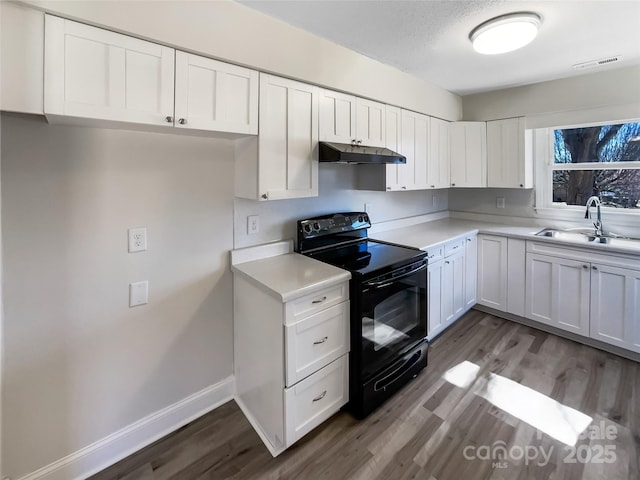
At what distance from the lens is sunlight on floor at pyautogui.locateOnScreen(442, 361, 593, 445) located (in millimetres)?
1912

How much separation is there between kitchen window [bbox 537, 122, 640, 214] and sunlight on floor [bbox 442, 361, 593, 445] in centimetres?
209

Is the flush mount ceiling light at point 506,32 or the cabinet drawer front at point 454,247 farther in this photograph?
the cabinet drawer front at point 454,247

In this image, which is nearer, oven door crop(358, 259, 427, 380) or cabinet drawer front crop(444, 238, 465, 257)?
oven door crop(358, 259, 427, 380)

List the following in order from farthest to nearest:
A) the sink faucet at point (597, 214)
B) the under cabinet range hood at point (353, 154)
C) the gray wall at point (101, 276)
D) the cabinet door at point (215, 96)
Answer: the sink faucet at point (597, 214), the under cabinet range hood at point (353, 154), the cabinet door at point (215, 96), the gray wall at point (101, 276)

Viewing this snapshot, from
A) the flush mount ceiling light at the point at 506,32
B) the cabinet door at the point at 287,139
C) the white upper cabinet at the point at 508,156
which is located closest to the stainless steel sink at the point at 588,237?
the white upper cabinet at the point at 508,156

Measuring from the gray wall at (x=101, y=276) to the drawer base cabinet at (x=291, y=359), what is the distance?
30 cm

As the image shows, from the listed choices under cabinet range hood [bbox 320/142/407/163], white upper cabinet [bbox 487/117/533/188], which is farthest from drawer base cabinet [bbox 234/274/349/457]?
white upper cabinet [bbox 487/117/533/188]

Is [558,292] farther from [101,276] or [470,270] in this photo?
[101,276]

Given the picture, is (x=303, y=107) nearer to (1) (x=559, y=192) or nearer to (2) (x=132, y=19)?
(2) (x=132, y=19)

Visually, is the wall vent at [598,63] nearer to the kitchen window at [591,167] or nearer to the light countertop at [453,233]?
the kitchen window at [591,167]

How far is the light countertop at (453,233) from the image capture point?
2.66m

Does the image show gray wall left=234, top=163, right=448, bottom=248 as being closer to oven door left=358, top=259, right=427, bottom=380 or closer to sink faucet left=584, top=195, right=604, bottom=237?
oven door left=358, top=259, right=427, bottom=380

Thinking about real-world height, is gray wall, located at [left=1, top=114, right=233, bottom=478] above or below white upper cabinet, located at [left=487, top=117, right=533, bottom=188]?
below

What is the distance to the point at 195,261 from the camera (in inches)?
77.7
